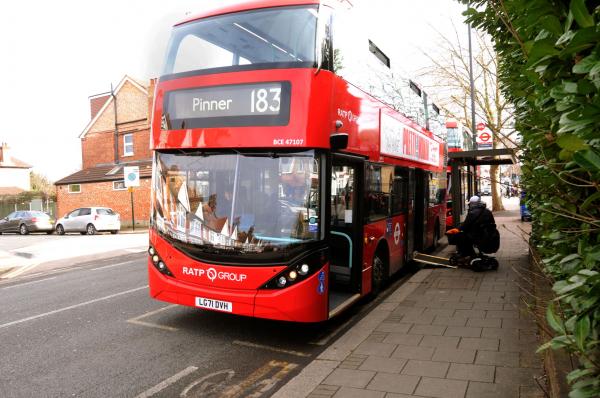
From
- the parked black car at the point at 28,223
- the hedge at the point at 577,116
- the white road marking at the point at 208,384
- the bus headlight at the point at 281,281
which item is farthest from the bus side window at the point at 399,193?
the parked black car at the point at 28,223

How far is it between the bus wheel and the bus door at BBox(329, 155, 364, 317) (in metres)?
0.62

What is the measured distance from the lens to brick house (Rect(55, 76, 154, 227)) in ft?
108

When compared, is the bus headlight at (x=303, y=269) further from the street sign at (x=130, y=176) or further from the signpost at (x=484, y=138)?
the street sign at (x=130, y=176)

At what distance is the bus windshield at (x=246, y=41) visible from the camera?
18.9 ft

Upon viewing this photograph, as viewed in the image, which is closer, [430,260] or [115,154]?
[430,260]

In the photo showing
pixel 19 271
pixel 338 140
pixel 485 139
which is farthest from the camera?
pixel 485 139

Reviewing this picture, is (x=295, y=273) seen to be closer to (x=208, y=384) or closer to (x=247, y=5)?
(x=208, y=384)

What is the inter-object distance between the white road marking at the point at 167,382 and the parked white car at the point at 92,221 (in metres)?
22.8

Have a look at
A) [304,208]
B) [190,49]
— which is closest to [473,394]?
[304,208]

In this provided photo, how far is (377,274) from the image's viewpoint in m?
7.77

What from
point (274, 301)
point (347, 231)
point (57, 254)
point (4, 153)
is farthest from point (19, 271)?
point (4, 153)

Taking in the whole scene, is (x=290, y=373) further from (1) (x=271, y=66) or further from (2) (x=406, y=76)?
(2) (x=406, y=76)

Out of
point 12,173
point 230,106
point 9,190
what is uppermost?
point 12,173

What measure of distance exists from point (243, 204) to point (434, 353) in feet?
8.83
